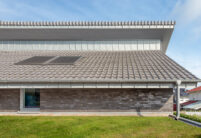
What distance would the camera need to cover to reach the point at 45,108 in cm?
953

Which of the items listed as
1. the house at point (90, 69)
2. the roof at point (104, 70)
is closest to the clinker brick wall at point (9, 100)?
the house at point (90, 69)

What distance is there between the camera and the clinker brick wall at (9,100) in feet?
32.0

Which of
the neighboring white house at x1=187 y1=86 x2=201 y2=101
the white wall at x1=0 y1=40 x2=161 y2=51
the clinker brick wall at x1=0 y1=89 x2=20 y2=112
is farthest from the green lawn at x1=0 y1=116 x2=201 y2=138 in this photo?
the neighboring white house at x1=187 y1=86 x2=201 y2=101

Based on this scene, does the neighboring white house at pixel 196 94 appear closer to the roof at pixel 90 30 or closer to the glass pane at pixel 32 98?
the roof at pixel 90 30

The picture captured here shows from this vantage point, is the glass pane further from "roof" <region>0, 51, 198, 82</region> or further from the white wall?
the white wall

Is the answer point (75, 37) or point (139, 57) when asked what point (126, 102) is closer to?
point (139, 57)

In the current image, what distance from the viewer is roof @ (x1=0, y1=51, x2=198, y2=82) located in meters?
8.20

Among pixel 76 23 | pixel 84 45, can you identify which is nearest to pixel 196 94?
pixel 84 45

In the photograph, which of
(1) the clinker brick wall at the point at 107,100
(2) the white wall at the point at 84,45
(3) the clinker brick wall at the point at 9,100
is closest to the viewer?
(1) the clinker brick wall at the point at 107,100

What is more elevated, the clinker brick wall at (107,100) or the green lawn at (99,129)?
the clinker brick wall at (107,100)

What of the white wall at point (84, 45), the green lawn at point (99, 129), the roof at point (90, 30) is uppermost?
the roof at point (90, 30)

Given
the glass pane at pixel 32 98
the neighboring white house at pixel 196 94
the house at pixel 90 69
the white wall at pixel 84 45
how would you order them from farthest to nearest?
the neighboring white house at pixel 196 94 < the white wall at pixel 84 45 < the glass pane at pixel 32 98 < the house at pixel 90 69

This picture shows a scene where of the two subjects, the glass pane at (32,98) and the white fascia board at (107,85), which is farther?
the glass pane at (32,98)

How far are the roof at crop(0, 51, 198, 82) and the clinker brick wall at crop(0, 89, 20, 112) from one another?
1.34 metres
